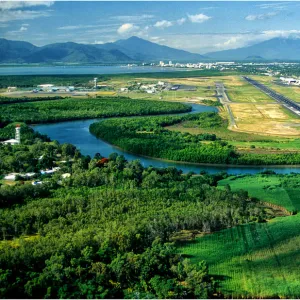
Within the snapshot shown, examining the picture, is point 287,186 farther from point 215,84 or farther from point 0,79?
point 0,79

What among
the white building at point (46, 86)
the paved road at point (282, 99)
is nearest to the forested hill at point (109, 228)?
the paved road at point (282, 99)

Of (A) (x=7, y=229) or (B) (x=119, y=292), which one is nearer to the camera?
(B) (x=119, y=292)

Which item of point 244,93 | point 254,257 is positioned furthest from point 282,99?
point 254,257

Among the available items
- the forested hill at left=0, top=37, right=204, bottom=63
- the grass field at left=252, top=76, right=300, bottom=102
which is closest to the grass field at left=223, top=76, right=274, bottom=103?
the grass field at left=252, top=76, right=300, bottom=102

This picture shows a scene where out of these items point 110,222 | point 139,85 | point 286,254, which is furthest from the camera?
point 139,85

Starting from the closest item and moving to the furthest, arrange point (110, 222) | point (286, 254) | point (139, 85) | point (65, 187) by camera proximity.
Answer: point (286, 254)
point (110, 222)
point (65, 187)
point (139, 85)

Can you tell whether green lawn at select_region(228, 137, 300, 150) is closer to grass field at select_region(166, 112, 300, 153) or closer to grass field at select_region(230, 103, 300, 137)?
grass field at select_region(166, 112, 300, 153)

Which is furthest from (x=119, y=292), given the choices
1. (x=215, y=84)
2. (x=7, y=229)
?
(x=215, y=84)
